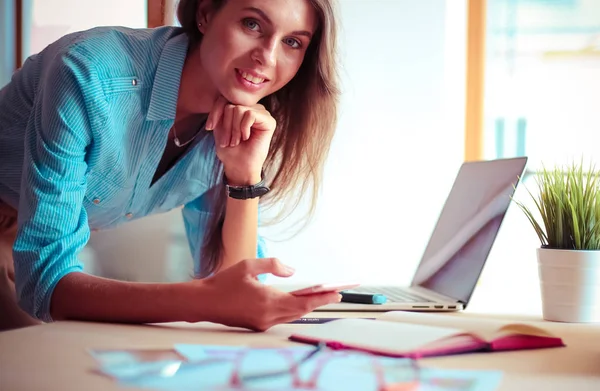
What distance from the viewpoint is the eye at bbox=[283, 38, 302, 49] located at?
1351 millimetres

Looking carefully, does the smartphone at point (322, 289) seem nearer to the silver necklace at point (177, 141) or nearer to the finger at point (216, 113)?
the finger at point (216, 113)

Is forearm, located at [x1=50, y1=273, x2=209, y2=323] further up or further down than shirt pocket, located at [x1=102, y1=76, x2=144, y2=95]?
further down

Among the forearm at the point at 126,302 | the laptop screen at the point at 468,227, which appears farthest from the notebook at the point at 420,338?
the laptop screen at the point at 468,227

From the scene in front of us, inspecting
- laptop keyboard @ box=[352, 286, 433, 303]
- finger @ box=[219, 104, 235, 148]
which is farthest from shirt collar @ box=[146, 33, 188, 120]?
laptop keyboard @ box=[352, 286, 433, 303]

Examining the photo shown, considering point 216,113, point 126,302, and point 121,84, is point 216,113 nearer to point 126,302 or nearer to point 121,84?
point 121,84

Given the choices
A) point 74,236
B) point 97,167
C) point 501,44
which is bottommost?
point 74,236

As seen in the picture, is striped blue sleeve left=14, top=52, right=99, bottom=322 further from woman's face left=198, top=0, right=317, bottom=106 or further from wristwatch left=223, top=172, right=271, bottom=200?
wristwatch left=223, top=172, right=271, bottom=200

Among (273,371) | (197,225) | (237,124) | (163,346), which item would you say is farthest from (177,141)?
(273,371)

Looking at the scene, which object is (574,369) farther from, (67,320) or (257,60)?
(257,60)

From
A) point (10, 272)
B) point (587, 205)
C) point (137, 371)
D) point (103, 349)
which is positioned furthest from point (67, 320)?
point (587, 205)

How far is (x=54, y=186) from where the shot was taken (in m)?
1.01

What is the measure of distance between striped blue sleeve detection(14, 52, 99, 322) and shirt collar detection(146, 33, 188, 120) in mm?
161

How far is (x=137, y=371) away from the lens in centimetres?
61

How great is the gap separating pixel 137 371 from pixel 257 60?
80cm
